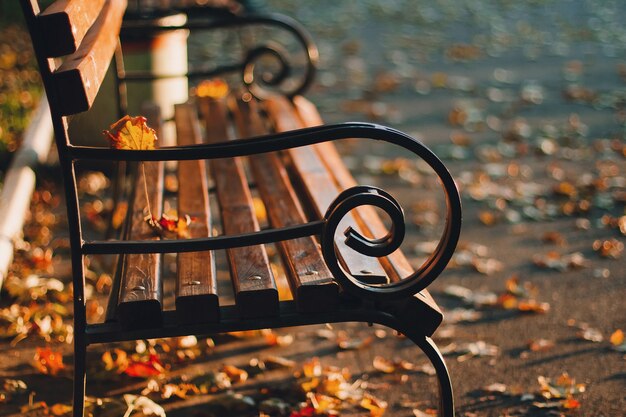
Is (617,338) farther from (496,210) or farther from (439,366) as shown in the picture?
(496,210)

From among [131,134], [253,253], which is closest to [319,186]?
[253,253]

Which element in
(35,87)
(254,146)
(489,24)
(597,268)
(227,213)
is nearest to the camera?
(254,146)

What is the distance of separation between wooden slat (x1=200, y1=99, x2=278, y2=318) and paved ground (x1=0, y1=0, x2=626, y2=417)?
0.61 meters

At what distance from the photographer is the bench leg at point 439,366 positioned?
7.42 ft

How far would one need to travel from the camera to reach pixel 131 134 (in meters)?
2.32

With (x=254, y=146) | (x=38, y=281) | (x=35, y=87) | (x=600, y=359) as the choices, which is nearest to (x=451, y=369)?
(x=600, y=359)

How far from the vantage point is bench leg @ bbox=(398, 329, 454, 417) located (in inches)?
89.0

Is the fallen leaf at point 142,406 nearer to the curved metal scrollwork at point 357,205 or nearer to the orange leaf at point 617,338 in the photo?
the curved metal scrollwork at point 357,205

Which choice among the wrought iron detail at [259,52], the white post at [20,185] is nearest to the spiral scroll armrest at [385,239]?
the white post at [20,185]

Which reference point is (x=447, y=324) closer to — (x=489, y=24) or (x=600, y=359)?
(x=600, y=359)

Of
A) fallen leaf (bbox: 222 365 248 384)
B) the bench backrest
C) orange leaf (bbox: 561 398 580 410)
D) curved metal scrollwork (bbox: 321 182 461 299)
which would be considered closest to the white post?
fallen leaf (bbox: 222 365 248 384)

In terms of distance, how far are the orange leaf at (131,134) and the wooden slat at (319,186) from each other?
60cm

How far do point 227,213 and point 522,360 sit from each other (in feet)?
4.06

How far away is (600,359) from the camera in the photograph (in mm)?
3115
